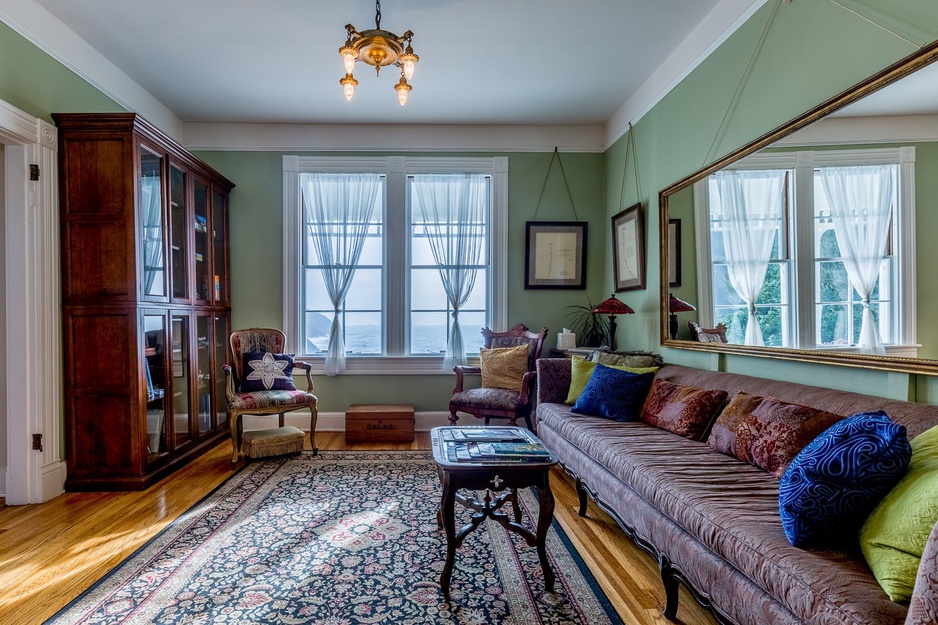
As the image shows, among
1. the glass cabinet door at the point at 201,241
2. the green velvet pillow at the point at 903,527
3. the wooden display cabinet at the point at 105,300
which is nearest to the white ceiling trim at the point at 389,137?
the glass cabinet door at the point at 201,241

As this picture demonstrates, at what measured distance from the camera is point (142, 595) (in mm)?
2008

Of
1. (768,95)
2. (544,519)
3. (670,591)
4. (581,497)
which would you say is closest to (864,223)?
(768,95)

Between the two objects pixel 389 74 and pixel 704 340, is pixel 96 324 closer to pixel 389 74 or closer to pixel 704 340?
pixel 389 74

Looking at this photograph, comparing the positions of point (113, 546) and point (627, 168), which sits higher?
point (627, 168)

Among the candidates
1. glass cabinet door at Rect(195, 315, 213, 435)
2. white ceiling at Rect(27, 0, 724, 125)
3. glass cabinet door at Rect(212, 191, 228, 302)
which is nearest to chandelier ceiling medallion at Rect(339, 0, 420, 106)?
white ceiling at Rect(27, 0, 724, 125)

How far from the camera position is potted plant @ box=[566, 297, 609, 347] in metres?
4.72

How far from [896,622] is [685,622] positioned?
0.89 metres

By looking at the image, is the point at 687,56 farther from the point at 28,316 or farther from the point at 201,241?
the point at 28,316

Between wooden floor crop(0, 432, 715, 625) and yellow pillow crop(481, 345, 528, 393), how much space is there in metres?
1.06

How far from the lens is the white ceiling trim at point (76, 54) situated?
2.88 meters

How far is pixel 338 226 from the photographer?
4.84 m

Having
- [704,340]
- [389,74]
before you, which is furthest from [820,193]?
[389,74]

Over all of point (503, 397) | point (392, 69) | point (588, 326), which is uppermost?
point (392, 69)

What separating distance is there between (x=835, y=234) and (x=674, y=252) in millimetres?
1338
